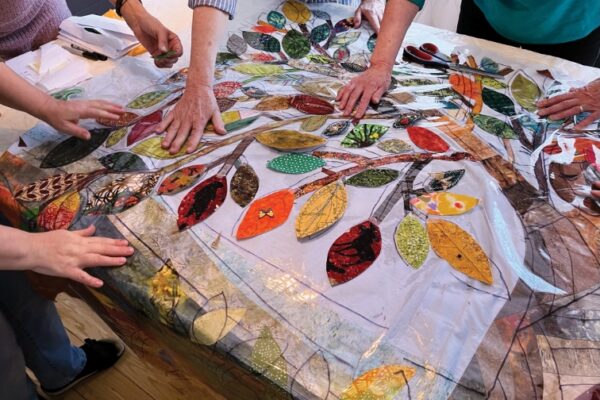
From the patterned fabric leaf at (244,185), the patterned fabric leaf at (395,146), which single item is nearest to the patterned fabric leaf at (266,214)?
the patterned fabric leaf at (244,185)

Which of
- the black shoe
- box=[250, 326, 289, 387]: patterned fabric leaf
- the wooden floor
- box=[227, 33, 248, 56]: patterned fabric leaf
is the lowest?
the wooden floor

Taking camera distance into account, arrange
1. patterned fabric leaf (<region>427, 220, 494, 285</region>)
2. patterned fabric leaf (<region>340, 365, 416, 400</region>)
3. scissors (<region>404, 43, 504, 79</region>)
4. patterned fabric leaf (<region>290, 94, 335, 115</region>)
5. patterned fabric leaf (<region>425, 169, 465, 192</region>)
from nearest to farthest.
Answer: patterned fabric leaf (<region>340, 365, 416, 400</region>) < patterned fabric leaf (<region>427, 220, 494, 285</region>) < patterned fabric leaf (<region>425, 169, 465, 192</region>) < patterned fabric leaf (<region>290, 94, 335, 115</region>) < scissors (<region>404, 43, 504, 79</region>)

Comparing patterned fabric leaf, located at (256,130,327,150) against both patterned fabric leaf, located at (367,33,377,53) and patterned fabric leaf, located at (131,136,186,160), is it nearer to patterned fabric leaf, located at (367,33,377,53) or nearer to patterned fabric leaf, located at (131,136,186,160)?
patterned fabric leaf, located at (131,136,186,160)

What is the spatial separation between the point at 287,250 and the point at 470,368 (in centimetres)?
Answer: 34

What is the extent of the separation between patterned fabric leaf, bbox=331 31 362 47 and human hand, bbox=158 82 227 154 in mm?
548

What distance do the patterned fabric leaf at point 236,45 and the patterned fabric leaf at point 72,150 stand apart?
0.48m

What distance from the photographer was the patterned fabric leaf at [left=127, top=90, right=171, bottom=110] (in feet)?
3.76

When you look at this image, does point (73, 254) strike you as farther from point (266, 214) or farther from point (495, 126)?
point (495, 126)

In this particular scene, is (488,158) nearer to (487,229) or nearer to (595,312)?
(487,229)

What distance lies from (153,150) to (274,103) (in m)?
0.30

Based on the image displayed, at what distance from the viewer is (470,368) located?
67cm

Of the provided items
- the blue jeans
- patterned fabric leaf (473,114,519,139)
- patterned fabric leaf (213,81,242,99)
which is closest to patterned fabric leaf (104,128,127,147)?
patterned fabric leaf (213,81,242,99)

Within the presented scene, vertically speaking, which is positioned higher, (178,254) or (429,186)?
(429,186)

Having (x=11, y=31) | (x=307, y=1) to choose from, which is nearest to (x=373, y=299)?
(x=307, y=1)
